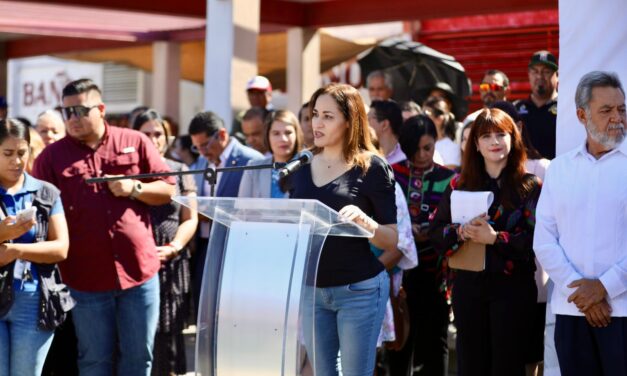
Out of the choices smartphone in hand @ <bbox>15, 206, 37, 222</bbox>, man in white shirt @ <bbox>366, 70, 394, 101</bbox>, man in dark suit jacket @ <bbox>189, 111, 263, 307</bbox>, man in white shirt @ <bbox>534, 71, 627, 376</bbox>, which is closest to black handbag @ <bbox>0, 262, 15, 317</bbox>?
smartphone in hand @ <bbox>15, 206, 37, 222</bbox>

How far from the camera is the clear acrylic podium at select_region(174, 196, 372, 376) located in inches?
165

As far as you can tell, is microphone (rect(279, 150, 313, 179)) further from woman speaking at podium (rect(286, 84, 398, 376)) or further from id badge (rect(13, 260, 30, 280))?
id badge (rect(13, 260, 30, 280))

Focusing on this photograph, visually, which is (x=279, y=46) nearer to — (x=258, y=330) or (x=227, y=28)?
(x=227, y=28)

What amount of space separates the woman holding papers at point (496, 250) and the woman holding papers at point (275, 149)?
137 cm

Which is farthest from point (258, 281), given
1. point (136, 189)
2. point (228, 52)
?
point (228, 52)

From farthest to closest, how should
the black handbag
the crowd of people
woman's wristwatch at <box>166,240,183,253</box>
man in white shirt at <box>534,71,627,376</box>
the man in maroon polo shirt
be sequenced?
1. woman's wristwatch at <box>166,240,183,253</box>
2. the man in maroon polo shirt
3. the black handbag
4. the crowd of people
5. man in white shirt at <box>534,71,627,376</box>

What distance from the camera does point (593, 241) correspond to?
4918 mm

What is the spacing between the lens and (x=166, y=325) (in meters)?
7.26

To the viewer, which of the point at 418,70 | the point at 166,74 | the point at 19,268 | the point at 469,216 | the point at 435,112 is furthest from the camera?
the point at 166,74

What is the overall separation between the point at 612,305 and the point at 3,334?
129 inches

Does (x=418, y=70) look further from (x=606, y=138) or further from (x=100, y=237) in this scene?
(x=606, y=138)

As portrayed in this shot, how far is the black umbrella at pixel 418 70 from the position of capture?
10742mm

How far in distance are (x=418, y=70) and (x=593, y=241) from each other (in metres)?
6.34

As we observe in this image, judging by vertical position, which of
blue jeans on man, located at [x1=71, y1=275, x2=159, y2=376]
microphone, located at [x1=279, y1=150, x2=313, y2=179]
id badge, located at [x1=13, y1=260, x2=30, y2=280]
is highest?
microphone, located at [x1=279, y1=150, x2=313, y2=179]
